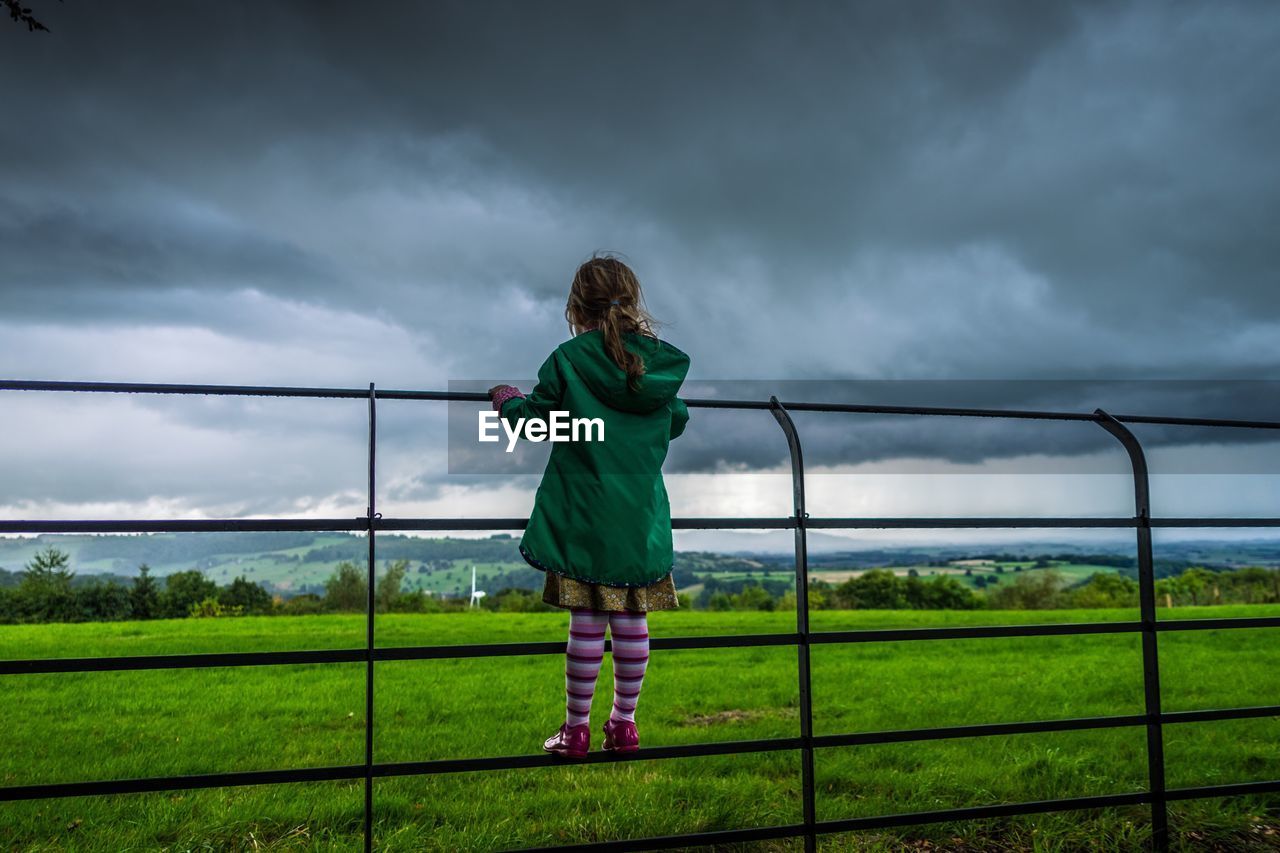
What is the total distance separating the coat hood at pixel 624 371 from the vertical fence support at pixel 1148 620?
6.54 ft

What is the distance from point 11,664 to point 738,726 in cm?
475

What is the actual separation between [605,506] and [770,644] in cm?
79

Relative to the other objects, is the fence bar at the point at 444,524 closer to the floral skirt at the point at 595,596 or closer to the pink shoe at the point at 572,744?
the floral skirt at the point at 595,596

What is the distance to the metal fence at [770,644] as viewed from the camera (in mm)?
2553

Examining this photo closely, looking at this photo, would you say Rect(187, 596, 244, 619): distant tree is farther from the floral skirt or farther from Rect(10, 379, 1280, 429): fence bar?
the floral skirt

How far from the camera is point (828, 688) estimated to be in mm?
7875

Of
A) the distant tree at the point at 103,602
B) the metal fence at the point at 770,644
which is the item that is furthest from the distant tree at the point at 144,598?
the metal fence at the point at 770,644

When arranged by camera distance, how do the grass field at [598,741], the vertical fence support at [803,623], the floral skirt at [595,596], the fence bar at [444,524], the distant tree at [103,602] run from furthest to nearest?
the distant tree at [103,602], the grass field at [598,741], the vertical fence support at [803,623], the floral skirt at [595,596], the fence bar at [444,524]

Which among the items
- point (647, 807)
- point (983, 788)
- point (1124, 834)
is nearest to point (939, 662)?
point (983, 788)

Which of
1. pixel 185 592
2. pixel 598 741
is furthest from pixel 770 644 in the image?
pixel 185 592

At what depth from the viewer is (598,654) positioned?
8.72 feet

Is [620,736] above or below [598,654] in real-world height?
below

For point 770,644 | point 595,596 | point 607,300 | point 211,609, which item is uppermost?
point 607,300

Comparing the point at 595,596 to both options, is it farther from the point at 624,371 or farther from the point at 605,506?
the point at 624,371
